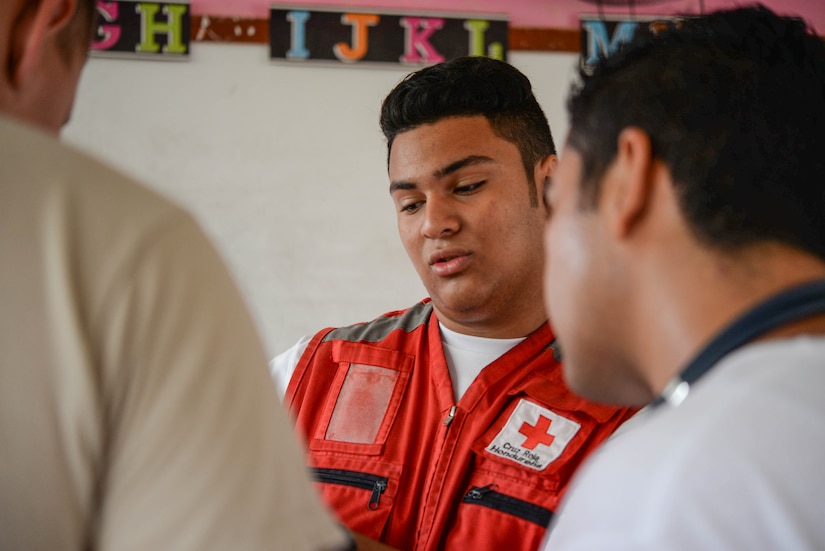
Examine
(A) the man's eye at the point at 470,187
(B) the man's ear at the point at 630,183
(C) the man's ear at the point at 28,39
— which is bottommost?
(B) the man's ear at the point at 630,183

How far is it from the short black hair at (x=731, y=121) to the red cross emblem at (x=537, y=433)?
0.72 meters

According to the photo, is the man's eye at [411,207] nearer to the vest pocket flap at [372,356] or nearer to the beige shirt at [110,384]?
the vest pocket flap at [372,356]

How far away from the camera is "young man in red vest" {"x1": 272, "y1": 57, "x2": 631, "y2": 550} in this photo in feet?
4.68

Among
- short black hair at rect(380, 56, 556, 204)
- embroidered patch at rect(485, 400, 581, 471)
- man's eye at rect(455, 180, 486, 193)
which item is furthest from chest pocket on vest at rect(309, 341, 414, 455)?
short black hair at rect(380, 56, 556, 204)

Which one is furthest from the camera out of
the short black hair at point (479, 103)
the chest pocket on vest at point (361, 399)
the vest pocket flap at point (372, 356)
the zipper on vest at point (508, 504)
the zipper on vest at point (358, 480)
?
the short black hair at point (479, 103)

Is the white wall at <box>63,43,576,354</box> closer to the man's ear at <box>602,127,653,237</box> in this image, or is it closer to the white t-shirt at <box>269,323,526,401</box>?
the white t-shirt at <box>269,323,526,401</box>

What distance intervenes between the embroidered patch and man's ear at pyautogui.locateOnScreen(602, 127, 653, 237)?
2.43 ft

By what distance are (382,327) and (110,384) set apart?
4.20ft

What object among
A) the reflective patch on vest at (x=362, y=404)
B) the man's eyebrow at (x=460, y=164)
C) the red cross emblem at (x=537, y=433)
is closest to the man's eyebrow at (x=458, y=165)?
the man's eyebrow at (x=460, y=164)

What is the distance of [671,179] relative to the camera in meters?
0.76

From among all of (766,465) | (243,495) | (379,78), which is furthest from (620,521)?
(379,78)

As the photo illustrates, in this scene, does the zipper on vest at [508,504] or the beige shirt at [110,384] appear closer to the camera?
the beige shirt at [110,384]

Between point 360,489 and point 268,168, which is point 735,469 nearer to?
point 360,489

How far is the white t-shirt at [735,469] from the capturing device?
1.77ft
